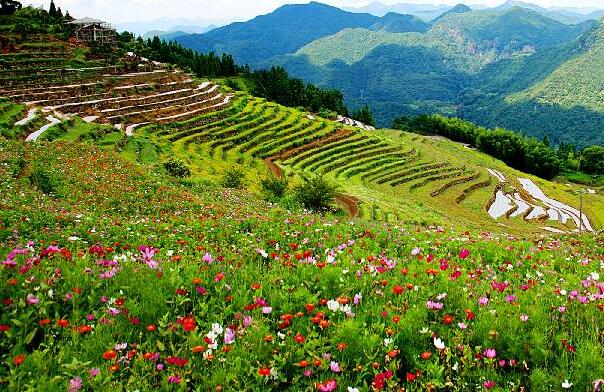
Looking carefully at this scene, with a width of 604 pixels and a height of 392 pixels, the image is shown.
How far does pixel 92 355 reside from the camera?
162 inches

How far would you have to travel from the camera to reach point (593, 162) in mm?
145750

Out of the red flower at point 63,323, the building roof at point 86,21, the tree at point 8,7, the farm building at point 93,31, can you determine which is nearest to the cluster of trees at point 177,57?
the farm building at point 93,31

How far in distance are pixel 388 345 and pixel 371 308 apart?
0.87 meters

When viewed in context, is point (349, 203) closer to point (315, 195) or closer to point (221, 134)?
point (315, 195)

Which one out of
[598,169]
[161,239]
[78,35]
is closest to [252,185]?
[161,239]

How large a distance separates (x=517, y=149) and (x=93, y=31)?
12019 centimetres

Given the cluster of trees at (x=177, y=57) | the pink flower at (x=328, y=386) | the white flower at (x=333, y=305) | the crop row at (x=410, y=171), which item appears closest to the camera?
the pink flower at (x=328, y=386)

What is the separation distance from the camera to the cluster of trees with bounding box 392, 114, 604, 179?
132750 millimetres

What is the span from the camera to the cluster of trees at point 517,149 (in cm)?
13275

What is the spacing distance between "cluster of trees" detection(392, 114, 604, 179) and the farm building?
349 ft

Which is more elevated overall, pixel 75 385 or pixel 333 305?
pixel 75 385

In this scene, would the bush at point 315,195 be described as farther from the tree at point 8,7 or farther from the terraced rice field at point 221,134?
the tree at point 8,7

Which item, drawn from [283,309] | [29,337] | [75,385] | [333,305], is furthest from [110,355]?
[333,305]

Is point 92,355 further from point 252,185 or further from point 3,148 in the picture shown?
point 252,185
